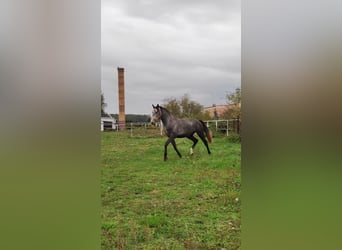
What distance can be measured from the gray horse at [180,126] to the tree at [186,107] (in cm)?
5

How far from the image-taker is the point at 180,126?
7.43 ft

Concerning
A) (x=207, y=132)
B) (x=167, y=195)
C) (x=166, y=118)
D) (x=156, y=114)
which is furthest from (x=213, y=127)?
(x=167, y=195)

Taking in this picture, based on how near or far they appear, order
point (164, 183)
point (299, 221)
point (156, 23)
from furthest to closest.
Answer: point (164, 183) < point (156, 23) < point (299, 221)

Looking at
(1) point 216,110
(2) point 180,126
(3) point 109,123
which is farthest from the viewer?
(2) point 180,126

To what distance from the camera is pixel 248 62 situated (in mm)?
967

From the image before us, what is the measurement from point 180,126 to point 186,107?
318mm

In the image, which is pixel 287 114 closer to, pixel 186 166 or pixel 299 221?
pixel 299 221

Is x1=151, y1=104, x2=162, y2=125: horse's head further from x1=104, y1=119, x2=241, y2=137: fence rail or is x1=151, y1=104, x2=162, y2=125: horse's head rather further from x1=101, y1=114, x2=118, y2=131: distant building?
x1=101, y1=114, x2=118, y2=131: distant building

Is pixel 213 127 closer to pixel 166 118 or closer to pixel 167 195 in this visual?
pixel 166 118

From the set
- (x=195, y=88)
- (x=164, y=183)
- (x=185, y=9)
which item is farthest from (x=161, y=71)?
(x=164, y=183)

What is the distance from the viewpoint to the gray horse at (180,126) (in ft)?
6.68

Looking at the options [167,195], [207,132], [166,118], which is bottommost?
[167,195]

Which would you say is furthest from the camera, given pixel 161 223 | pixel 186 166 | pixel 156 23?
pixel 186 166

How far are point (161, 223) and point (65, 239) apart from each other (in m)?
0.81
